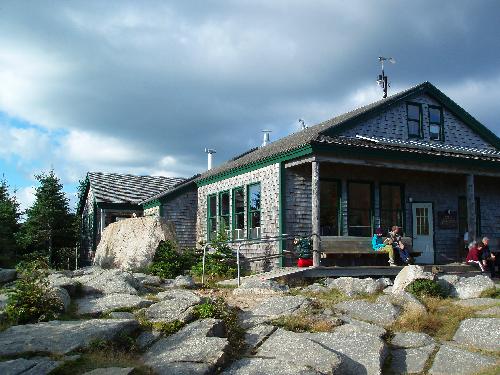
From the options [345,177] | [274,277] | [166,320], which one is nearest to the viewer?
[166,320]

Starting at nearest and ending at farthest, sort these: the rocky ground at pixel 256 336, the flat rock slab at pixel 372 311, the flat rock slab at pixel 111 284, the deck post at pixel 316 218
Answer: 1. the rocky ground at pixel 256 336
2. the flat rock slab at pixel 372 311
3. the flat rock slab at pixel 111 284
4. the deck post at pixel 316 218

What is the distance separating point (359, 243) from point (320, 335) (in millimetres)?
8707

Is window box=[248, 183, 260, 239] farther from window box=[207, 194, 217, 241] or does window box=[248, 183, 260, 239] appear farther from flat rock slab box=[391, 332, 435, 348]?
flat rock slab box=[391, 332, 435, 348]

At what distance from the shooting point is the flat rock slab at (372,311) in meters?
9.41

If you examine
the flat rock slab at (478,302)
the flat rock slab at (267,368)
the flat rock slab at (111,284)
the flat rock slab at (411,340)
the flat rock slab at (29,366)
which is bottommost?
the flat rock slab at (411,340)

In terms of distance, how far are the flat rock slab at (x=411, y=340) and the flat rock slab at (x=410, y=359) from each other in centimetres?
11

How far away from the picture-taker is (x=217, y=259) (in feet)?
56.8

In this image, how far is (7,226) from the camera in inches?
1000

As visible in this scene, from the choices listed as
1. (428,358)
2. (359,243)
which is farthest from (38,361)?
(359,243)

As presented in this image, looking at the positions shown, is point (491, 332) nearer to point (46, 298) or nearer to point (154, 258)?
point (46, 298)

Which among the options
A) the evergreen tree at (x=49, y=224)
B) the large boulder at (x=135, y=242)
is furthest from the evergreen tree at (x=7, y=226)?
the large boulder at (x=135, y=242)

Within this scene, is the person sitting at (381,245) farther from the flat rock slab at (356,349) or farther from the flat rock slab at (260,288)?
the flat rock slab at (356,349)

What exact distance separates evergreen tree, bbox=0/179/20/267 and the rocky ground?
48.2ft

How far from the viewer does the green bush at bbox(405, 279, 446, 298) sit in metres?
11.5
